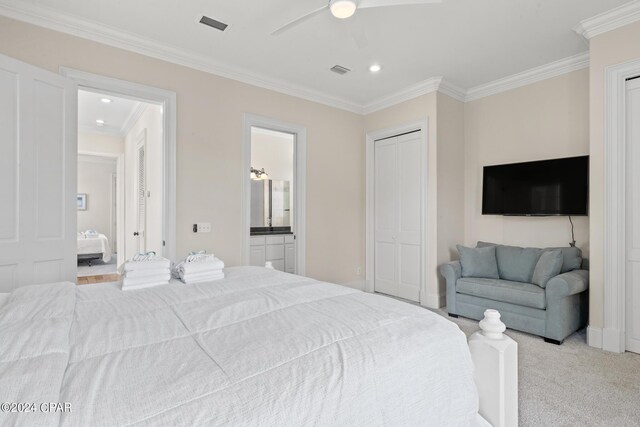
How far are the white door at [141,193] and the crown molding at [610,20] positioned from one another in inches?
206

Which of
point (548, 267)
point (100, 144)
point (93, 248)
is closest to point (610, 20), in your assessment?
point (548, 267)

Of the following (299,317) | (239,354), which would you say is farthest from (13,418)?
(299,317)

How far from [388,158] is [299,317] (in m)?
3.70

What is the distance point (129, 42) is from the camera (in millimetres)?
2961

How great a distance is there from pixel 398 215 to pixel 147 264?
10.9 feet

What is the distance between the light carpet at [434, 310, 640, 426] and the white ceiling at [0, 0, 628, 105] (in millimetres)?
2762

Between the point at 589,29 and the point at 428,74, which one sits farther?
the point at 428,74

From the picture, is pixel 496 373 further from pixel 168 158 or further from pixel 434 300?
pixel 168 158

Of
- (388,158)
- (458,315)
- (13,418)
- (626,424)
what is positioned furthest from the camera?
(388,158)

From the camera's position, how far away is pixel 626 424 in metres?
1.79

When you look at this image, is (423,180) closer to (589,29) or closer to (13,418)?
(589,29)

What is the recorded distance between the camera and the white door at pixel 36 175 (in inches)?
90.2

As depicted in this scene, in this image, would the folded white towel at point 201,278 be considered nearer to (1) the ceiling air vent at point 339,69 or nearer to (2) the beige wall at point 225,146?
(2) the beige wall at point 225,146

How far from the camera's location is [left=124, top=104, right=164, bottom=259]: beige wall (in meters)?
3.98
